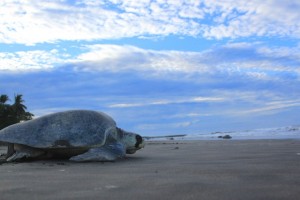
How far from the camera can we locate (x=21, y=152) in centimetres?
767

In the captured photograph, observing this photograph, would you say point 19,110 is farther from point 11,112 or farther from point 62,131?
point 62,131

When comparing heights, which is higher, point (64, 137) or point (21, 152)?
point (64, 137)

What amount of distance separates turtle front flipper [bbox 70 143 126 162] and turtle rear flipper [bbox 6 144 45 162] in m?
0.89

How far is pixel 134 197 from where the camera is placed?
9.89 ft

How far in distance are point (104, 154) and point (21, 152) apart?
1708 millimetres

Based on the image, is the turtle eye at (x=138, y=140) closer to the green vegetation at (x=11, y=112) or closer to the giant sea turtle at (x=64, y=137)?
the giant sea turtle at (x=64, y=137)

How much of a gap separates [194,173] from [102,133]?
3.70m

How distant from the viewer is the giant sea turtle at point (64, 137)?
24.9ft

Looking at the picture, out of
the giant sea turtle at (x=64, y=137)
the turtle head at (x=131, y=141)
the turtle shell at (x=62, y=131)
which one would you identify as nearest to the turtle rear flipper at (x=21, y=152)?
the giant sea turtle at (x=64, y=137)

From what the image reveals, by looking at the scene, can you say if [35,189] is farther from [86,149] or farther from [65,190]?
[86,149]

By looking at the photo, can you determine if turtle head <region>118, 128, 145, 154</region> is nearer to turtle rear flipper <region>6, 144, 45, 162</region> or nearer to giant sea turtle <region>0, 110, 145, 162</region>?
giant sea turtle <region>0, 110, 145, 162</region>

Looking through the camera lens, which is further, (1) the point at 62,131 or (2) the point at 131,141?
(2) the point at 131,141

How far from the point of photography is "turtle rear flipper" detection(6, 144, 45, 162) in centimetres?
754

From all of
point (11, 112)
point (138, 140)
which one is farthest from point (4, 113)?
point (138, 140)
